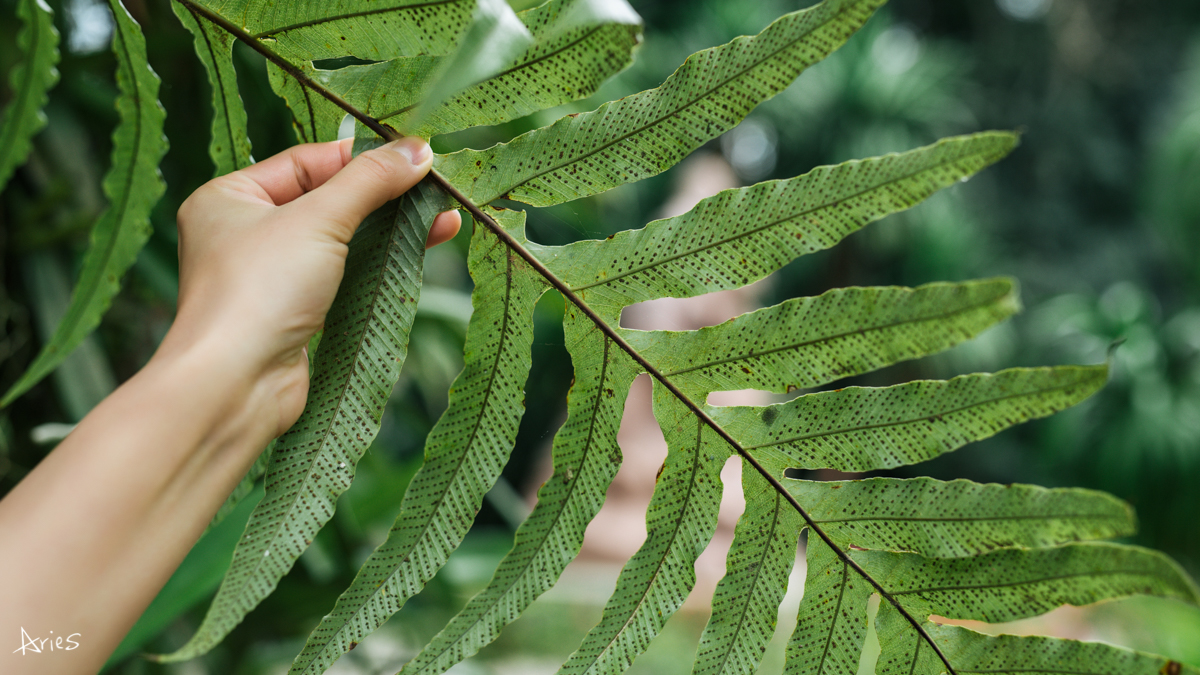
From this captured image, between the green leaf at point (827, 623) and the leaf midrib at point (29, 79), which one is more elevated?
the leaf midrib at point (29, 79)

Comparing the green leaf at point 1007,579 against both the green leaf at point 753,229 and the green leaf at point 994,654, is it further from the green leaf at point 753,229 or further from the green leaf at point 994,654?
the green leaf at point 753,229

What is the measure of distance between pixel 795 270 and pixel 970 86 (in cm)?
253

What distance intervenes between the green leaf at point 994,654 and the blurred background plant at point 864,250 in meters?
0.54

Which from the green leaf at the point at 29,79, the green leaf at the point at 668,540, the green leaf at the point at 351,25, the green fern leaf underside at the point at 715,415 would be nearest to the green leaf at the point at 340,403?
the green fern leaf underside at the point at 715,415

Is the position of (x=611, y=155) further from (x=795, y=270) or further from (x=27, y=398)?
(x=795, y=270)

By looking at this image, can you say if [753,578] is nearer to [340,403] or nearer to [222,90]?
[340,403]

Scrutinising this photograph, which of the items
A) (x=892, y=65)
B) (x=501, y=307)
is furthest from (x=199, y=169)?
(x=892, y=65)

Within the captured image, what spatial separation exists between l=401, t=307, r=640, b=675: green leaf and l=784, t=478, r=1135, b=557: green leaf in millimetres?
147

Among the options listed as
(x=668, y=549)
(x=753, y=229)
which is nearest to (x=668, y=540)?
(x=668, y=549)

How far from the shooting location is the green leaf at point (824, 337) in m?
0.47

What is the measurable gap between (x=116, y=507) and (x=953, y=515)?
558mm

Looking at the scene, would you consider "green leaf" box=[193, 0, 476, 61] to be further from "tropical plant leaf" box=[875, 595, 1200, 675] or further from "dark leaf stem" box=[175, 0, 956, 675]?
"tropical plant leaf" box=[875, 595, 1200, 675]

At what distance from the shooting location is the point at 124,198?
61 cm

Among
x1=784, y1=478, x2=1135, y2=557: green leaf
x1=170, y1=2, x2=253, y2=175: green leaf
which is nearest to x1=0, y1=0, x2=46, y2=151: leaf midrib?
x1=170, y1=2, x2=253, y2=175: green leaf
